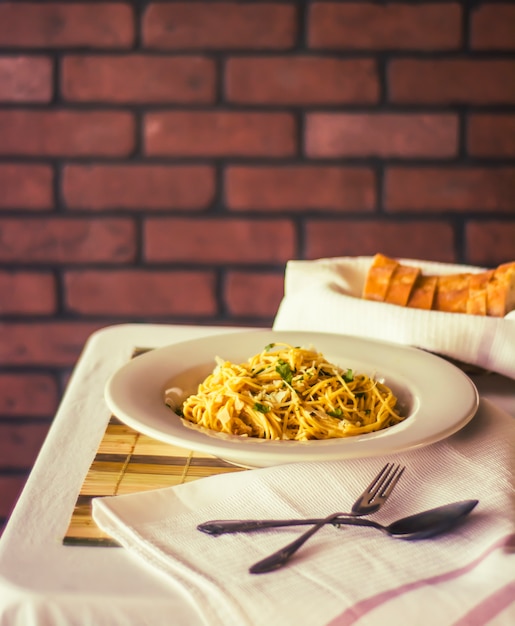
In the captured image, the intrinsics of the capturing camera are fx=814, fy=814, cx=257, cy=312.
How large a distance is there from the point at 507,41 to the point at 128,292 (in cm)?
82

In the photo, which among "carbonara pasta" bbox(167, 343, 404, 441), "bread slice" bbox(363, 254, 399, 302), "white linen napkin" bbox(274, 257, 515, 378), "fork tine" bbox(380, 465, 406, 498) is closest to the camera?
"fork tine" bbox(380, 465, 406, 498)

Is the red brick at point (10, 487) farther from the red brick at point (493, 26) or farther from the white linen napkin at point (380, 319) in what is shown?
the red brick at point (493, 26)

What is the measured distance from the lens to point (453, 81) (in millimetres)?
1437

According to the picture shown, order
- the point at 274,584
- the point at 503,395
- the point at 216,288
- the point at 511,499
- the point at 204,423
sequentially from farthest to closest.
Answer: the point at 216,288
the point at 503,395
the point at 204,423
the point at 511,499
the point at 274,584

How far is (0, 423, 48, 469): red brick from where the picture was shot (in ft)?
5.36

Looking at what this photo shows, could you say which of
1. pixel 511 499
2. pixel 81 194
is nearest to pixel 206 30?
pixel 81 194

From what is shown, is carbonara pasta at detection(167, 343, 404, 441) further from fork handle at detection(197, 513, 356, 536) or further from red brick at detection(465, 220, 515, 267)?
red brick at detection(465, 220, 515, 267)

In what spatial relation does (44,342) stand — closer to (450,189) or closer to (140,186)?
(140,186)

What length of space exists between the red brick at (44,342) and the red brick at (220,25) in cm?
55

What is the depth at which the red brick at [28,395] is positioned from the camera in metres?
1.60

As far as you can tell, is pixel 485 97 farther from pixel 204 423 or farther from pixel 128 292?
pixel 204 423

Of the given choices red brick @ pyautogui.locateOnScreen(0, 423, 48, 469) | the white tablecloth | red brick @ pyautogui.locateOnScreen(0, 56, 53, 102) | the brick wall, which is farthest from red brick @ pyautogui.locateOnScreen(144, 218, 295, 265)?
the white tablecloth

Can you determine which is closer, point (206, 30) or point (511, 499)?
point (511, 499)

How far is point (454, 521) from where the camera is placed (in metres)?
0.60
